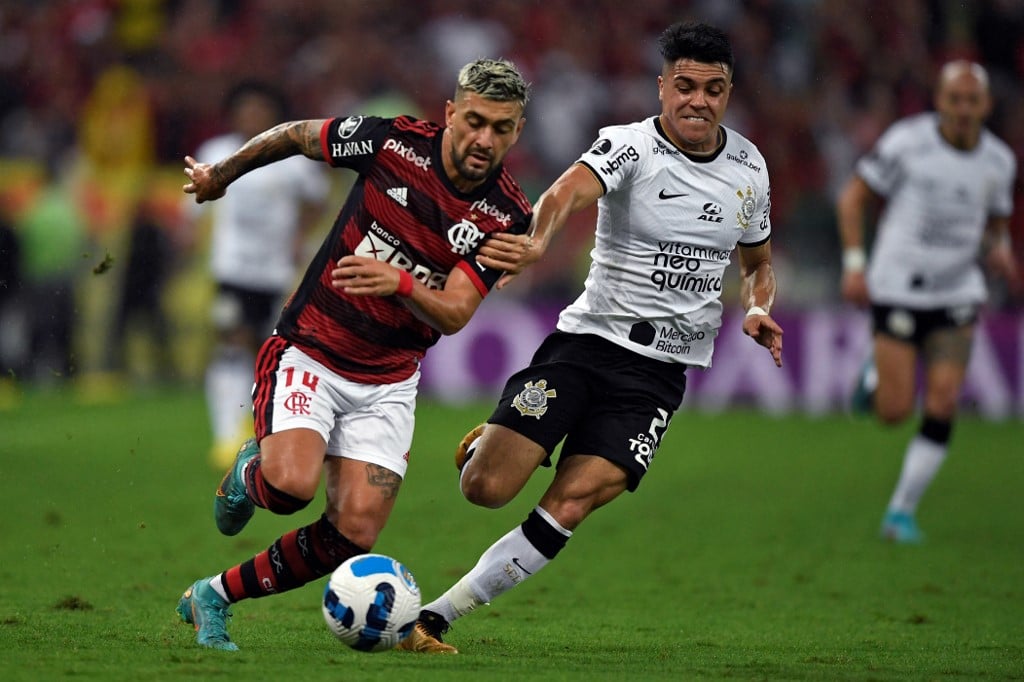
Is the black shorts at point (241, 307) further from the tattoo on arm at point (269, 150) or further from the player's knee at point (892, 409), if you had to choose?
the tattoo on arm at point (269, 150)

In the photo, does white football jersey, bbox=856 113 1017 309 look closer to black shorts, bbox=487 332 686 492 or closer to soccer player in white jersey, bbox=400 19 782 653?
soccer player in white jersey, bbox=400 19 782 653

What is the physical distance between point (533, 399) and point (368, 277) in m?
1.36

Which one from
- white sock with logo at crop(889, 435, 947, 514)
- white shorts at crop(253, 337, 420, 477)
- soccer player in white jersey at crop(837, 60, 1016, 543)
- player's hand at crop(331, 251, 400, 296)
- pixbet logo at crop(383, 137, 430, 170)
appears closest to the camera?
player's hand at crop(331, 251, 400, 296)

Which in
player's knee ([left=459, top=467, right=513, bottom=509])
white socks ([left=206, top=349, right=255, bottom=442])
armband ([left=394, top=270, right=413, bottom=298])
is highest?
armband ([left=394, top=270, right=413, bottom=298])

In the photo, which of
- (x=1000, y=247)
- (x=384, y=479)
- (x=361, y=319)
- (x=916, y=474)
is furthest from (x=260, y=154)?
(x=1000, y=247)

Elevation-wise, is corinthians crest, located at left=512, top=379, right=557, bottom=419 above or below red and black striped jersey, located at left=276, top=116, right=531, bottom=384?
below

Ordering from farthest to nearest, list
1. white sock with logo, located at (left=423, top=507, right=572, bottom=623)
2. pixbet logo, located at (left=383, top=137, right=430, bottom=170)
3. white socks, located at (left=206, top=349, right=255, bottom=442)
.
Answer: white socks, located at (left=206, top=349, right=255, bottom=442)
white sock with logo, located at (left=423, top=507, right=572, bottom=623)
pixbet logo, located at (left=383, top=137, right=430, bottom=170)

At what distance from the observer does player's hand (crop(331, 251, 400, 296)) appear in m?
5.62

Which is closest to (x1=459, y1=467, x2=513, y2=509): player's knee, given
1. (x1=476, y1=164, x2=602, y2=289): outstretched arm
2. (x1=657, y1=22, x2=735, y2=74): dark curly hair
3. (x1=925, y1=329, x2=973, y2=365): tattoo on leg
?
(x1=476, y1=164, x2=602, y2=289): outstretched arm

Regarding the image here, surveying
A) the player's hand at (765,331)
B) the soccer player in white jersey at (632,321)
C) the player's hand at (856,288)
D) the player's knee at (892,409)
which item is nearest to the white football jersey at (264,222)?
the player's hand at (856,288)

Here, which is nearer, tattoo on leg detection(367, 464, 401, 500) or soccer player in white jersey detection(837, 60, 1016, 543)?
tattoo on leg detection(367, 464, 401, 500)

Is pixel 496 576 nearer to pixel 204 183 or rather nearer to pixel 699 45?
pixel 204 183

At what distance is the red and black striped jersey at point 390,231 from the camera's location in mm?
6258

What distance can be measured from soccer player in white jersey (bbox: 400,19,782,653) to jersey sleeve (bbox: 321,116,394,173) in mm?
807
